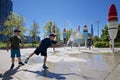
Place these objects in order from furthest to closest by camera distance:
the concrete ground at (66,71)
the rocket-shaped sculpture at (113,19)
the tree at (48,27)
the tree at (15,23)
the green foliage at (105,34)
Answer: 1. the tree at (48,27)
2. the green foliage at (105,34)
3. the tree at (15,23)
4. the rocket-shaped sculpture at (113,19)
5. the concrete ground at (66,71)

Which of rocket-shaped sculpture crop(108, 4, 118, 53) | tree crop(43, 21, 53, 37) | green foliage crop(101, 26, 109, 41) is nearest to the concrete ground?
rocket-shaped sculpture crop(108, 4, 118, 53)

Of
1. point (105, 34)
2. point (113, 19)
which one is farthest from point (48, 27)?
point (113, 19)

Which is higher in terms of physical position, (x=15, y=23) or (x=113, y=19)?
(x=15, y=23)

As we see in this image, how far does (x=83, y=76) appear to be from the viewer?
6195mm

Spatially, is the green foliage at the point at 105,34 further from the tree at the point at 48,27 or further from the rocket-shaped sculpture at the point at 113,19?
the rocket-shaped sculpture at the point at 113,19

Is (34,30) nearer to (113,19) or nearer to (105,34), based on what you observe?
(105,34)

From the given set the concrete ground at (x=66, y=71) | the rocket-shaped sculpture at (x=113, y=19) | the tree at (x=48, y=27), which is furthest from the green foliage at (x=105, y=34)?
the concrete ground at (x=66, y=71)

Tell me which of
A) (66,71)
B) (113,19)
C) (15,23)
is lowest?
(66,71)

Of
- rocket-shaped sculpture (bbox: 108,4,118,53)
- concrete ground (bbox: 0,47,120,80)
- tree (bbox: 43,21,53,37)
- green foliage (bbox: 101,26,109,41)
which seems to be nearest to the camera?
concrete ground (bbox: 0,47,120,80)

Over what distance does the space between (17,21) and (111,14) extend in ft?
121

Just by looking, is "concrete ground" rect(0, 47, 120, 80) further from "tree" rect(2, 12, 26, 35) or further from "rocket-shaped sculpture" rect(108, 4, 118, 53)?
"tree" rect(2, 12, 26, 35)

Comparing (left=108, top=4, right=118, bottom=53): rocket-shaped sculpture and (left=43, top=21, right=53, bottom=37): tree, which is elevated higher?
(left=43, top=21, right=53, bottom=37): tree

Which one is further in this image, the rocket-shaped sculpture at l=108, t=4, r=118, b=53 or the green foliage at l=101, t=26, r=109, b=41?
the green foliage at l=101, t=26, r=109, b=41

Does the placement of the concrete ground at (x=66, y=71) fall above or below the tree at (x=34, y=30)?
below
